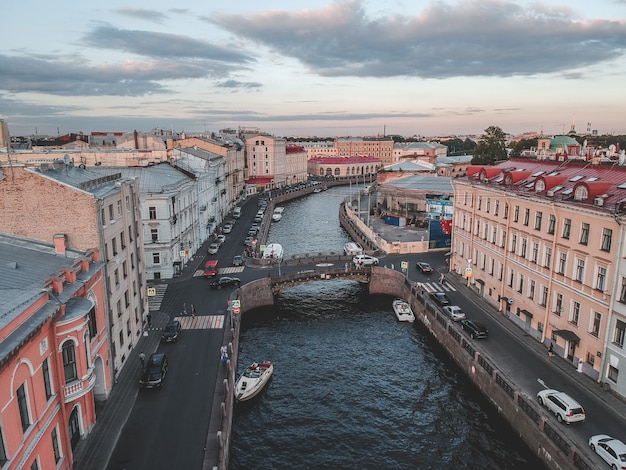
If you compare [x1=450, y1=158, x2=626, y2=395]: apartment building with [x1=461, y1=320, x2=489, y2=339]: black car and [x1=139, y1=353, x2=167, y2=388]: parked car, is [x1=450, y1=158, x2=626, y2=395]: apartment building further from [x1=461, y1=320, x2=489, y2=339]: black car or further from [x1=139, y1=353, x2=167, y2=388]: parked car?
[x1=139, y1=353, x2=167, y2=388]: parked car

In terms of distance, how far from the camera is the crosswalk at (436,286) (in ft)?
179

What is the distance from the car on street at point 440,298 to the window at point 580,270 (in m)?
15.3

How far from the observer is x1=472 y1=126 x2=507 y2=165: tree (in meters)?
115

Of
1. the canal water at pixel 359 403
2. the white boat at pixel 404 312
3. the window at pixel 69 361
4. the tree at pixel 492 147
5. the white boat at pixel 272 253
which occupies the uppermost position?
the tree at pixel 492 147

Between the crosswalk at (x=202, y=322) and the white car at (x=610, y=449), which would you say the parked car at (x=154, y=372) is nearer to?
the crosswalk at (x=202, y=322)

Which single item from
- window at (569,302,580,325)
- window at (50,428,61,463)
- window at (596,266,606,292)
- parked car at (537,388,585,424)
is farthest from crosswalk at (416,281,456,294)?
window at (50,428,61,463)

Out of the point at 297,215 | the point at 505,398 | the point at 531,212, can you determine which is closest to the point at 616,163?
the point at 531,212

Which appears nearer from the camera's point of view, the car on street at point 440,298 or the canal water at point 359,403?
the canal water at point 359,403

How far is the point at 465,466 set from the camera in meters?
30.5

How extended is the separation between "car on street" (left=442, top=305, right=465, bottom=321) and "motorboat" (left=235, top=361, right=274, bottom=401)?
18342mm

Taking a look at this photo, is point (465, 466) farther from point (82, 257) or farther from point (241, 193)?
point (241, 193)

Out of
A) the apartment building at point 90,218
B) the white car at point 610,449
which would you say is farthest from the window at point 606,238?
the apartment building at point 90,218

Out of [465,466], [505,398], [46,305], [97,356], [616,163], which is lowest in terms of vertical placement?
[465,466]

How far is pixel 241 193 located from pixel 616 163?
10846 centimetres
